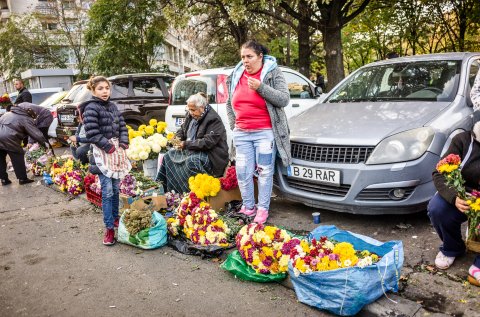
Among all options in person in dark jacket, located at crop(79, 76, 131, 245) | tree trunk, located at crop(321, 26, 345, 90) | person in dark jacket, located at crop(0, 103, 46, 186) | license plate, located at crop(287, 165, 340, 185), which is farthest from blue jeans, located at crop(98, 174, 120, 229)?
tree trunk, located at crop(321, 26, 345, 90)

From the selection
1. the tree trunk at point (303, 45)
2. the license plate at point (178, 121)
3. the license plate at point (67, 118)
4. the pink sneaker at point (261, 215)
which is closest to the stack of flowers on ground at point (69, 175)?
the license plate at point (178, 121)

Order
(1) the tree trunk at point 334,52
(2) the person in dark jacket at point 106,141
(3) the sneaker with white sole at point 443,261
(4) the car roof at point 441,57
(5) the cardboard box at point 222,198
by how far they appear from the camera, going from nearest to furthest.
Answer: (3) the sneaker with white sole at point 443,261, (2) the person in dark jacket at point 106,141, (4) the car roof at point 441,57, (5) the cardboard box at point 222,198, (1) the tree trunk at point 334,52

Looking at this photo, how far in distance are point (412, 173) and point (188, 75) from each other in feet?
16.6

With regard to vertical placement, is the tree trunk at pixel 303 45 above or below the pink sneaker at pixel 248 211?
above

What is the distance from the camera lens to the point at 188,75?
7688mm

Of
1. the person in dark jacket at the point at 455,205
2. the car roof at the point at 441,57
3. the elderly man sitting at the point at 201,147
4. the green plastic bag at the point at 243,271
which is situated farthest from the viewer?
the elderly man sitting at the point at 201,147

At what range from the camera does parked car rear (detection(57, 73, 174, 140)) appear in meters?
9.80

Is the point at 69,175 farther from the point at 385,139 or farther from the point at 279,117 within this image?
the point at 385,139

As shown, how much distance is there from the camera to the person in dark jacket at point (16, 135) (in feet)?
25.9

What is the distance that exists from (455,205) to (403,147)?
0.94 meters

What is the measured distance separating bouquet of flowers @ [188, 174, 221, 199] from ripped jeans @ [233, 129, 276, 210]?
0.36 metres

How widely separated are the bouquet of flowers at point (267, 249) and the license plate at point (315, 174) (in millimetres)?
966

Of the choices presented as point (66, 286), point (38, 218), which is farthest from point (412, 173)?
point (38, 218)

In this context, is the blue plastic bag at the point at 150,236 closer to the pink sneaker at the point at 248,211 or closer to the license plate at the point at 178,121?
the pink sneaker at the point at 248,211
